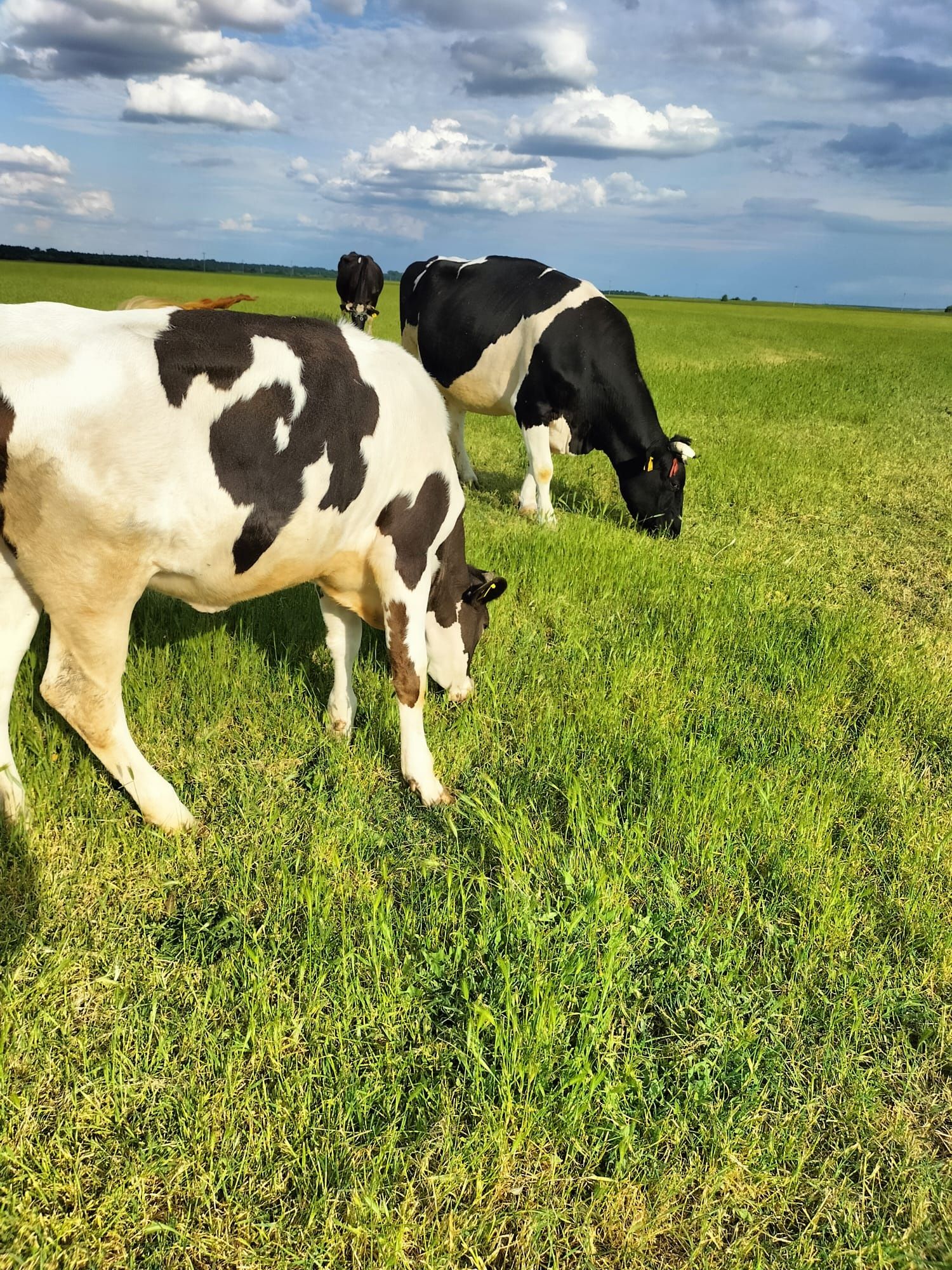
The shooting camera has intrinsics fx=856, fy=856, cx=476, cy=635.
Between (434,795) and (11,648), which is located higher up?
(11,648)

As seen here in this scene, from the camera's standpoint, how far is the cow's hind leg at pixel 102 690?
10.3 feet

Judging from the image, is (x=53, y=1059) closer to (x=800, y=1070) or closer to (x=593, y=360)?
(x=800, y=1070)

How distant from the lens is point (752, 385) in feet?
63.7

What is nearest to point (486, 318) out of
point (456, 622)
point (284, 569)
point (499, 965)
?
point (456, 622)

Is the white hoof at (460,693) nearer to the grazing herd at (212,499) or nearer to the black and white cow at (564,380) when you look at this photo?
the grazing herd at (212,499)

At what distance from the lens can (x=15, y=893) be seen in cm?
310

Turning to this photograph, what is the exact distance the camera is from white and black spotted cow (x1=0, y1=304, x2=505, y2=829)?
291 centimetres

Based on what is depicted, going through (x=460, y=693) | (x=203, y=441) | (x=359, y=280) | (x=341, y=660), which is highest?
(x=359, y=280)

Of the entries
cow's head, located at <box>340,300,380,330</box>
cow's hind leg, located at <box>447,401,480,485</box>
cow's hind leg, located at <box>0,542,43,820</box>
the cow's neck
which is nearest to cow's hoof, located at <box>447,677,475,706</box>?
cow's hind leg, located at <box>0,542,43,820</box>

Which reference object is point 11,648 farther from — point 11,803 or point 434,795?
point 434,795

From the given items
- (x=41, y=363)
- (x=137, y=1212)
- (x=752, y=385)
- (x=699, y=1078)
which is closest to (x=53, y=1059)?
(x=137, y=1212)

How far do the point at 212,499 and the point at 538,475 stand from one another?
19.2ft

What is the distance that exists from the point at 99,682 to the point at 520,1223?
7.63 feet

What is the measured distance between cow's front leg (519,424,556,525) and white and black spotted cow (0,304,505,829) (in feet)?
14.9
